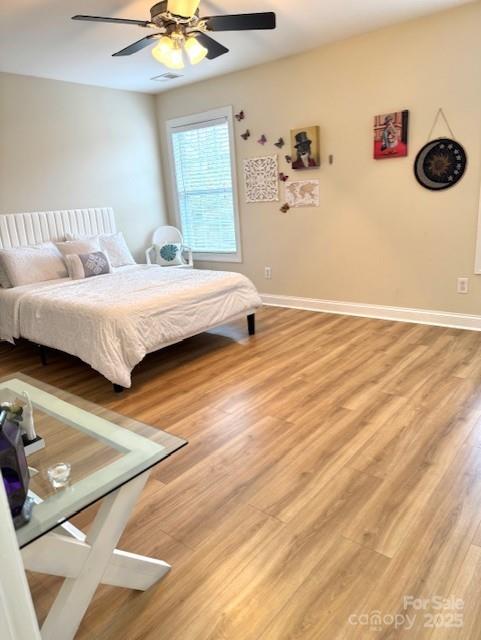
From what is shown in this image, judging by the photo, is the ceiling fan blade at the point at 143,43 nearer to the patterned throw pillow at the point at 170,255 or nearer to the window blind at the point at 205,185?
the window blind at the point at 205,185

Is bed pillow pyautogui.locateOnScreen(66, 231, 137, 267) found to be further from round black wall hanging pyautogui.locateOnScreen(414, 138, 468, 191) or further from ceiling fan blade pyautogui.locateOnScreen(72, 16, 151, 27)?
round black wall hanging pyautogui.locateOnScreen(414, 138, 468, 191)

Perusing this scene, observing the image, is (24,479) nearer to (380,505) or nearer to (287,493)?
(287,493)

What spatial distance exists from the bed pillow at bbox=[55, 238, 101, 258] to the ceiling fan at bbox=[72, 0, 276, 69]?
6.37ft

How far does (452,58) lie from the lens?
3365mm

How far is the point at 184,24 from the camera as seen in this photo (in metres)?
2.59

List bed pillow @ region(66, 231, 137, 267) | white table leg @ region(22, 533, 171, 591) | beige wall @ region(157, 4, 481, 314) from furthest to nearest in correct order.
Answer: bed pillow @ region(66, 231, 137, 267) < beige wall @ region(157, 4, 481, 314) < white table leg @ region(22, 533, 171, 591)

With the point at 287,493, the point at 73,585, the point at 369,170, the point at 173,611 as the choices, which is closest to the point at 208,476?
the point at 287,493

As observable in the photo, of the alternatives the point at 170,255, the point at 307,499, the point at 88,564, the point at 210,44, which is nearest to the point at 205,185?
the point at 170,255

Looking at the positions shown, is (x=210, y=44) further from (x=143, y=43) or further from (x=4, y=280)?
(x=4, y=280)

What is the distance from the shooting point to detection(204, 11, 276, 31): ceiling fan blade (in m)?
2.49

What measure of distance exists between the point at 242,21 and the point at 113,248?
8.57 ft

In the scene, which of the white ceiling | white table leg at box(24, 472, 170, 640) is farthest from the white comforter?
the white ceiling

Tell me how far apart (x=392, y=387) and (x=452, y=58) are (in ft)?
8.62

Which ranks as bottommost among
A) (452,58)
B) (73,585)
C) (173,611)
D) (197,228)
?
(173,611)
